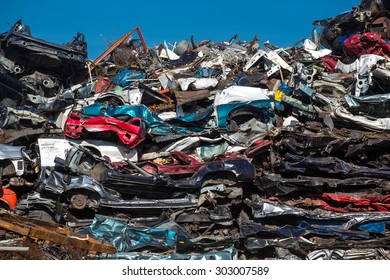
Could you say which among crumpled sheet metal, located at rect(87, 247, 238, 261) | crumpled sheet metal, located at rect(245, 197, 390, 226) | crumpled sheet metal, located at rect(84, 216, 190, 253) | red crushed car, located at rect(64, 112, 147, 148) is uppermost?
red crushed car, located at rect(64, 112, 147, 148)

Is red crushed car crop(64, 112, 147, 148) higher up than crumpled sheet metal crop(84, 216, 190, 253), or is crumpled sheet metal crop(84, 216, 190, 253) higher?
red crushed car crop(64, 112, 147, 148)

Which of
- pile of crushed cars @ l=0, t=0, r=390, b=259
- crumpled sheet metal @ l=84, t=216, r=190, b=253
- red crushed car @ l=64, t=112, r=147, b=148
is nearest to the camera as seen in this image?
crumpled sheet metal @ l=84, t=216, r=190, b=253

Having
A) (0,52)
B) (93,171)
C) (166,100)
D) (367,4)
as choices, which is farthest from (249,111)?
(0,52)

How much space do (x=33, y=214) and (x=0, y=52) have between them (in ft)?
21.9

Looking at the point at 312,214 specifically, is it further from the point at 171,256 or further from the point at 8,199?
the point at 8,199

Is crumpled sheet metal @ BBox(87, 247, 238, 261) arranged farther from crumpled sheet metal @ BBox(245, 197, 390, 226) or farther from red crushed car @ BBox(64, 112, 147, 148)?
red crushed car @ BBox(64, 112, 147, 148)

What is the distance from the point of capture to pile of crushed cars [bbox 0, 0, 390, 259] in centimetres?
863

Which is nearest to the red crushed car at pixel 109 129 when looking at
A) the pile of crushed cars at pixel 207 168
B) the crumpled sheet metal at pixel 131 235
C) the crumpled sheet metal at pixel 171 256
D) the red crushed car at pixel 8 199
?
the pile of crushed cars at pixel 207 168

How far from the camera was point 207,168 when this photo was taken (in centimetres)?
927

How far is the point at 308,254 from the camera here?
8516mm

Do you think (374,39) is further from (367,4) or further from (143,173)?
(143,173)

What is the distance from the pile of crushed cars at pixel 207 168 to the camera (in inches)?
340

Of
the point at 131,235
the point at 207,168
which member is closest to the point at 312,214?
the point at 207,168

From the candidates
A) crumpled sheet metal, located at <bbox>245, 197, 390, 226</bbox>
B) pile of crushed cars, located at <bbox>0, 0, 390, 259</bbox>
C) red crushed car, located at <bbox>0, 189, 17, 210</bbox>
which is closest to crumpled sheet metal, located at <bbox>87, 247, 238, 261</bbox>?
pile of crushed cars, located at <bbox>0, 0, 390, 259</bbox>
